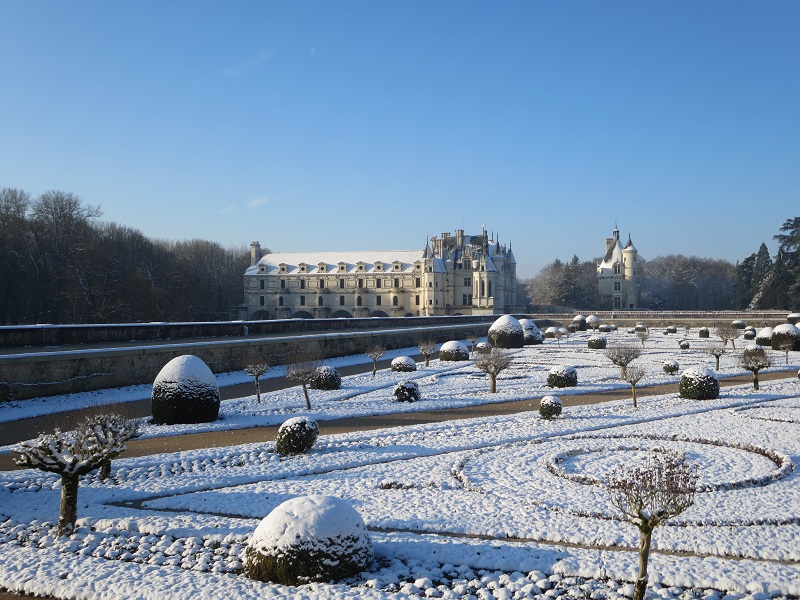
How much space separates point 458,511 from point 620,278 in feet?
244

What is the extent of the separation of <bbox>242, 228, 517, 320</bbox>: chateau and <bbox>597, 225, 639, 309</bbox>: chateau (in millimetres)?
12301

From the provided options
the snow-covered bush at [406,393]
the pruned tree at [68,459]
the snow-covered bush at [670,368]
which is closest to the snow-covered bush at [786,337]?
the snow-covered bush at [670,368]

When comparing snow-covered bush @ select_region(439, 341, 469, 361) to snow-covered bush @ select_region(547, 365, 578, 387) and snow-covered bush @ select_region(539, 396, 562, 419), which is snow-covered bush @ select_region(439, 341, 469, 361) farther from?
snow-covered bush @ select_region(539, 396, 562, 419)

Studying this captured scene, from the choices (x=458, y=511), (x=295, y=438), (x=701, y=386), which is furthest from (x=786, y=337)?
(x=458, y=511)

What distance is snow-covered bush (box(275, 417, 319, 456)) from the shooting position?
12.0 m

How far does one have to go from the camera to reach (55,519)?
8.45 metres

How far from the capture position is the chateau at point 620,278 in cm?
7769

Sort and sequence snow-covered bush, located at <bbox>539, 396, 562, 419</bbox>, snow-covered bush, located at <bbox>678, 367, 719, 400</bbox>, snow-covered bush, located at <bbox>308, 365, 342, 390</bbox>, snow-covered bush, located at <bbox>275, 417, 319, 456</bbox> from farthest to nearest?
snow-covered bush, located at <bbox>308, 365, 342, 390</bbox> < snow-covered bush, located at <bbox>678, 367, 719, 400</bbox> < snow-covered bush, located at <bbox>539, 396, 562, 419</bbox> < snow-covered bush, located at <bbox>275, 417, 319, 456</bbox>

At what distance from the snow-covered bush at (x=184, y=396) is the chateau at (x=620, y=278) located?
69.0m

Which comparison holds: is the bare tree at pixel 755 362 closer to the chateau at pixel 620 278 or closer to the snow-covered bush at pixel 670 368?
the snow-covered bush at pixel 670 368

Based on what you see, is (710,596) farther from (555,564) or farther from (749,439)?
(749,439)

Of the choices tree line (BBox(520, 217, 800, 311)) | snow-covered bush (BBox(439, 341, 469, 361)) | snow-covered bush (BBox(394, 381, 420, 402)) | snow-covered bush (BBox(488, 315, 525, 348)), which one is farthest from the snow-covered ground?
tree line (BBox(520, 217, 800, 311))

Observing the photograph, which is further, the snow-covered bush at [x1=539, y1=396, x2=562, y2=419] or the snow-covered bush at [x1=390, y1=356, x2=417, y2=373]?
the snow-covered bush at [x1=390, y1=356, x2=417, y2=373]

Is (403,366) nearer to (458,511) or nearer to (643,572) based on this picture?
(458,511)
